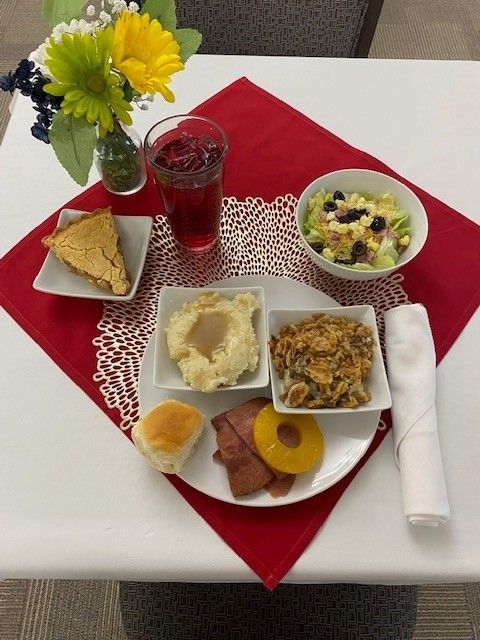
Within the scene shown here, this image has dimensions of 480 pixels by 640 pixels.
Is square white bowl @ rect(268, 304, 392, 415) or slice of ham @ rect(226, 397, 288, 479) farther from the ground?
square white bowl @ rect(268, 304, 392, 415)

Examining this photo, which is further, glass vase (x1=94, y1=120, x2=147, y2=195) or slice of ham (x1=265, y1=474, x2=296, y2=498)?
glass vase (x1=94, y1=120, x2=147, y2=195)

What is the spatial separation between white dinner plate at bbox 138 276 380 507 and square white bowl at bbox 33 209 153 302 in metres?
0.14

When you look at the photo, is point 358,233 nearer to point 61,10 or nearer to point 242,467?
point 242,467

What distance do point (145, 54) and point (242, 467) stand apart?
62 centimetres

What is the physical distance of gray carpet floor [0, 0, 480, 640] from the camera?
0.91m

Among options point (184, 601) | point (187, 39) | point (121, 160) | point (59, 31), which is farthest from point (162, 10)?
point (184, 601)

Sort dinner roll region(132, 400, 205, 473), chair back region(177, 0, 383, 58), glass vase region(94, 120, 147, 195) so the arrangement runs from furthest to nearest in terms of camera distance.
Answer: chair back region(177, 0, 383, 58), glass vase region(94, 120, 147, 195), dinner roll region(132, 400, 205, 473)

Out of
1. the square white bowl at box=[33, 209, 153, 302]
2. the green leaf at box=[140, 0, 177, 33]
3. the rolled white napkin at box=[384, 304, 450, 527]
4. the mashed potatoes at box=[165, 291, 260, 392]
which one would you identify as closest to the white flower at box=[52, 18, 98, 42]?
the green leaf at box=[140, 0, 177, 33]

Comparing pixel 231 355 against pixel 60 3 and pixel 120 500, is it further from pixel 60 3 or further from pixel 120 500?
pixel 60 3

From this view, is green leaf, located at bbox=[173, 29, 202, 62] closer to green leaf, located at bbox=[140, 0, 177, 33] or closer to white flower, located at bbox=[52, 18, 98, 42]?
green leaf, located at bbox=[140, 0, 177, 33]

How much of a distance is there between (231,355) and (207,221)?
29 cm

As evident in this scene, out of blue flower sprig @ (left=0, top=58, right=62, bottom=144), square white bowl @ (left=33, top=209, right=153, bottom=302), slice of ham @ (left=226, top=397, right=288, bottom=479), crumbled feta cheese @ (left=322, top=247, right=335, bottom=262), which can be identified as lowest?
slice of ham @ (left=226, top=397, right=288, bottom=479)

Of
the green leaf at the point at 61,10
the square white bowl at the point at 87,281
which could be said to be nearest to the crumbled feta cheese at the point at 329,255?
the square white bowl at the point at 87,281

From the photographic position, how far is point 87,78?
752 mm
